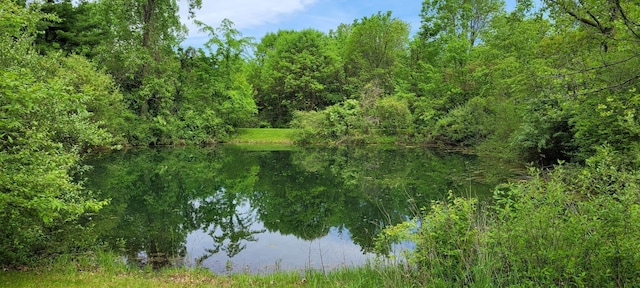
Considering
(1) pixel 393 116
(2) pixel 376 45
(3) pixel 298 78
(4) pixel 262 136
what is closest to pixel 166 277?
(1) pixel 393 116

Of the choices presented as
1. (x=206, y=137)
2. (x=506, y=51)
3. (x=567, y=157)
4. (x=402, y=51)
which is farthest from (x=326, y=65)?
(x=567, y=157)

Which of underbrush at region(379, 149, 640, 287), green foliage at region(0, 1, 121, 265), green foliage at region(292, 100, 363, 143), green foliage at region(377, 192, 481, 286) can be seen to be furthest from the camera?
green foliage at region(292, 100, 363, 143)

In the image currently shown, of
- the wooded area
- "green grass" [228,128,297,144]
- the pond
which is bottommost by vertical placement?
the pond

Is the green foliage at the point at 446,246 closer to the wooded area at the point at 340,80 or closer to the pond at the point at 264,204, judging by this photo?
the pond at the point at 264,204

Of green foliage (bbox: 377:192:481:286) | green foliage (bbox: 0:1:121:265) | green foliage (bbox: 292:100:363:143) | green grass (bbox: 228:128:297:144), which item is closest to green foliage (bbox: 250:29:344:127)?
green grass (bbox: 228:128:297:144)

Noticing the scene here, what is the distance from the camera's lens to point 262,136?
39438mm

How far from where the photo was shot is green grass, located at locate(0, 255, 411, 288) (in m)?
5.24

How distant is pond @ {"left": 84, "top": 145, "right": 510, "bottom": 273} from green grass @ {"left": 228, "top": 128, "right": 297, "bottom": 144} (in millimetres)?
15000

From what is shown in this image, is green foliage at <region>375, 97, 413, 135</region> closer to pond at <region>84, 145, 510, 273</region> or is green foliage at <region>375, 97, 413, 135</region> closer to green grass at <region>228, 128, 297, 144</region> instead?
green grass at <region>228, 128, 297, 144</region>

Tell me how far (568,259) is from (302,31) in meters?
47.9

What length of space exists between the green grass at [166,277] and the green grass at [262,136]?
3046 centimetres

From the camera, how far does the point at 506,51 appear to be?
1073 inches

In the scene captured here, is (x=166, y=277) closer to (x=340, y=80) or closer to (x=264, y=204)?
(x=264, y=204)

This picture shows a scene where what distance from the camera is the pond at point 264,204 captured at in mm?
8328
